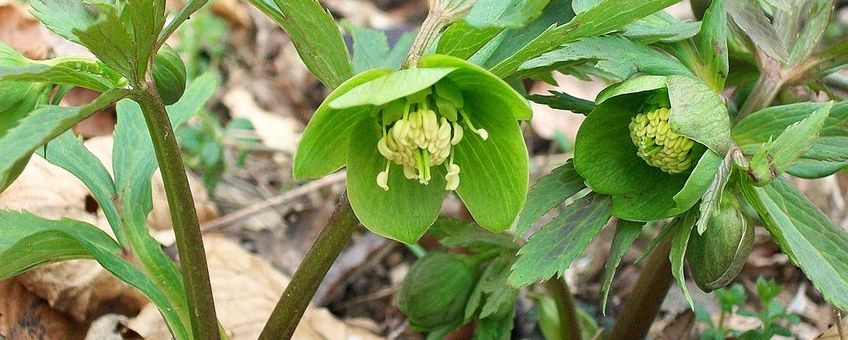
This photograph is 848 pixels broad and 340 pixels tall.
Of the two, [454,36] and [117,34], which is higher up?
[117,34]

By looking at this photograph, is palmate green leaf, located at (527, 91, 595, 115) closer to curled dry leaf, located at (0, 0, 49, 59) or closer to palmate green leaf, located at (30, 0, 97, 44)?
palmate green leaf, located at (30, 0, 97, 44)

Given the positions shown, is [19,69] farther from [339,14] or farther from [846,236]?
[339,14]

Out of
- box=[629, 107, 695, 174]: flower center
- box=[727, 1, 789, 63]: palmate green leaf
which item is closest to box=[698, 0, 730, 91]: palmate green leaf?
box=[727, 1, 789, 63]: palmate green leaf

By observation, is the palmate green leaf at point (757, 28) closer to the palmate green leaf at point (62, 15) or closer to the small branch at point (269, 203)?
the palmate green leaf at point (62, 15)

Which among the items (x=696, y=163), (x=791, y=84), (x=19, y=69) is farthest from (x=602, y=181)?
(x=19, y=69)

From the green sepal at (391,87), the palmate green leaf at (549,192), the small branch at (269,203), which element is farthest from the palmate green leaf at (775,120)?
the small branch at (269,203)

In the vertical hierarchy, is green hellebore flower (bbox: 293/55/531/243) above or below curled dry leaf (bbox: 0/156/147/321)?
below
